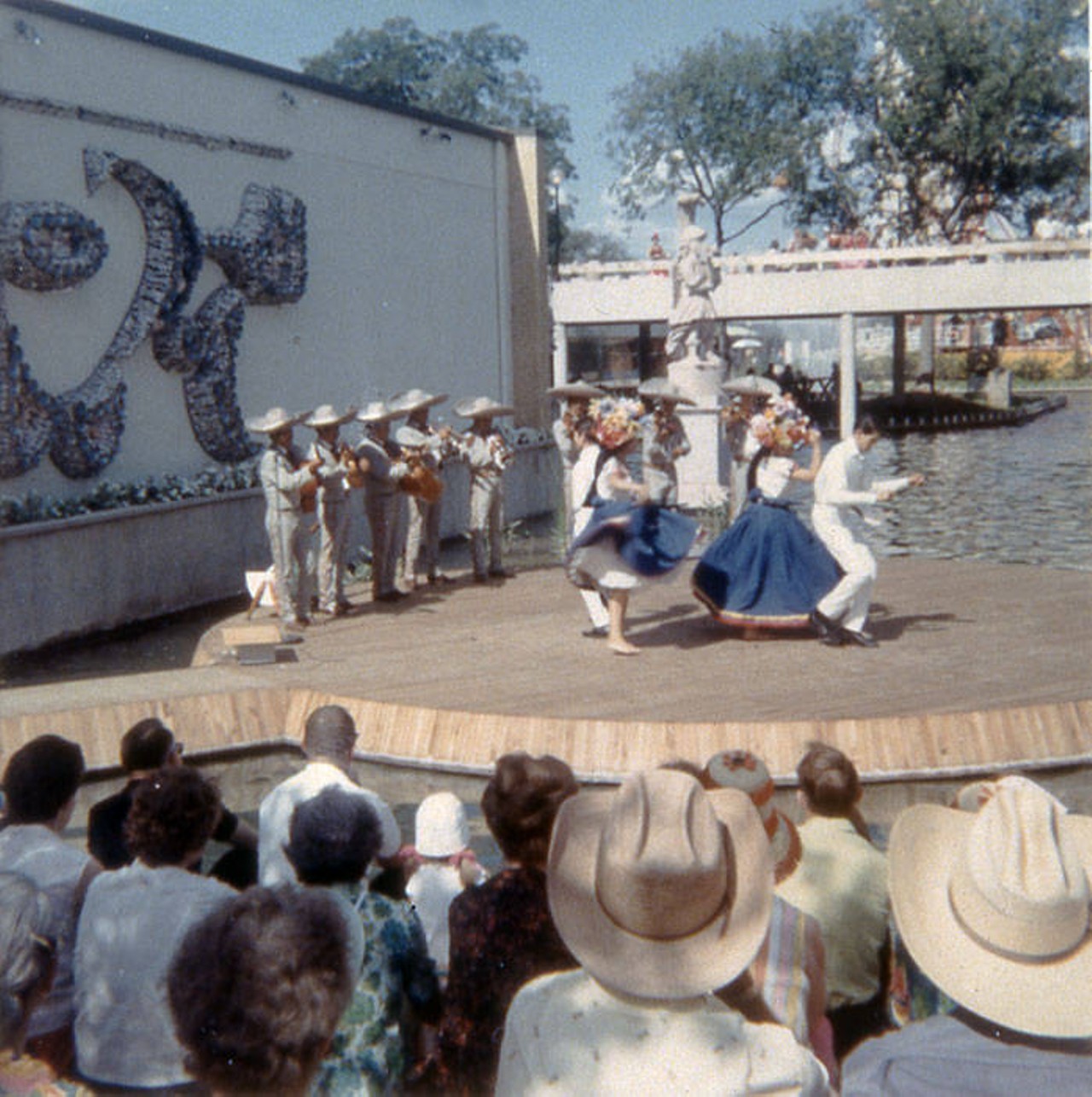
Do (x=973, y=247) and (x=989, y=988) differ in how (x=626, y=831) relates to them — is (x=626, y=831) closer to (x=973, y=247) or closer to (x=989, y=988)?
(x=989, y=988)

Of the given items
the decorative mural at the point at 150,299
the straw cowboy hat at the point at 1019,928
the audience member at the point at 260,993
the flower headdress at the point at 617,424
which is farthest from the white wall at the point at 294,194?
the straw cowboy hat at the point at 1019,928

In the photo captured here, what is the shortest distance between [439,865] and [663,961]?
6.46 feet

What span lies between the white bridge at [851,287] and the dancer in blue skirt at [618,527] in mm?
20770

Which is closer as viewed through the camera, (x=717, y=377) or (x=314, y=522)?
(x=314, y=522)

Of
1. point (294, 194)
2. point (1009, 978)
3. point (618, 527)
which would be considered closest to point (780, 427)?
point (618, 527)

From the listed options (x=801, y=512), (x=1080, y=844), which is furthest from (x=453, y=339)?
(x=1080, y=844)

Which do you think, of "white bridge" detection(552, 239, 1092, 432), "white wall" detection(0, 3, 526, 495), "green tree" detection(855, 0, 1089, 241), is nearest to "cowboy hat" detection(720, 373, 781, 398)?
"white wall" detection(0, 3, 526, 495)

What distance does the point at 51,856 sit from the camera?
133 inches

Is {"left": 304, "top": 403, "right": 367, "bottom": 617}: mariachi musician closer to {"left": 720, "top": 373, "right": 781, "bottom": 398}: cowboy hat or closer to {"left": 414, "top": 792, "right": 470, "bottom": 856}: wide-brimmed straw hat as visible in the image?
{"left": 720, "top": 373, "right": 781, "bottom": 398}: cowboy hat

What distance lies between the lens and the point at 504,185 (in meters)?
20.6

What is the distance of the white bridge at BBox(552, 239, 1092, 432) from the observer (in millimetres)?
28266

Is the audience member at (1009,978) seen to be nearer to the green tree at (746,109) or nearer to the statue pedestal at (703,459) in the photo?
the statue pedestal at (703,459)

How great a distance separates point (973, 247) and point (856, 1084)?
2823 cm

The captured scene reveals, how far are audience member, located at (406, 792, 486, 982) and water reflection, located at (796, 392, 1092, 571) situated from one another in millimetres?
7988
